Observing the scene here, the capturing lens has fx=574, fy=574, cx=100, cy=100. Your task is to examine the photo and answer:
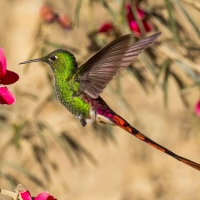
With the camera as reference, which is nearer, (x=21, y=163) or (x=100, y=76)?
(x=100, y=76)

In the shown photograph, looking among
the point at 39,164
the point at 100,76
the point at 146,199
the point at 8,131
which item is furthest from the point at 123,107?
A: the point at 100,76

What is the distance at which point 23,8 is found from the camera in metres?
2.35

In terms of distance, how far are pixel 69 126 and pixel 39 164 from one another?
0.68ft

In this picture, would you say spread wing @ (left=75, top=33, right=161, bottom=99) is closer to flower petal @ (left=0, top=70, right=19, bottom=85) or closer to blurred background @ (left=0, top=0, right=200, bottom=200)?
flower petal @ (left=0, top=70, right=19, bottom=85)

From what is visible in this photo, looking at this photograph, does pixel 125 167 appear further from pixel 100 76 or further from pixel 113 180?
pixel 100 76

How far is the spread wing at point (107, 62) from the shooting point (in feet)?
3.09

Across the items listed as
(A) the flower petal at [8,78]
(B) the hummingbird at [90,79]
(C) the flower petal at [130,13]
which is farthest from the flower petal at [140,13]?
(A) the flower petal at [8,78]

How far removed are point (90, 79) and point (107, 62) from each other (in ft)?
0.26

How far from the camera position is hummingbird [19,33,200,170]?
0.97m

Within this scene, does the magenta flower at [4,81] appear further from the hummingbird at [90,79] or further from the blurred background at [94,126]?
the blurred background at [94,126]

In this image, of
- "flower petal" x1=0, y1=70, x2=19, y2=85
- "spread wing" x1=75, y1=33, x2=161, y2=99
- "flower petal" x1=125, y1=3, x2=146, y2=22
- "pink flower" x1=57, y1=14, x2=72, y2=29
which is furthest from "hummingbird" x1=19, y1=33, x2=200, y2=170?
"pink flower" x1=57, y1=14, x2=72, y2=29

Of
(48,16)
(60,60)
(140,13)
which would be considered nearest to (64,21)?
(48,16)

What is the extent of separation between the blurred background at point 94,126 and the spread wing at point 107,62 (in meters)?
0.97

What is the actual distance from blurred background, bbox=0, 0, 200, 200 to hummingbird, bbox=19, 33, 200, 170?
927 mm
